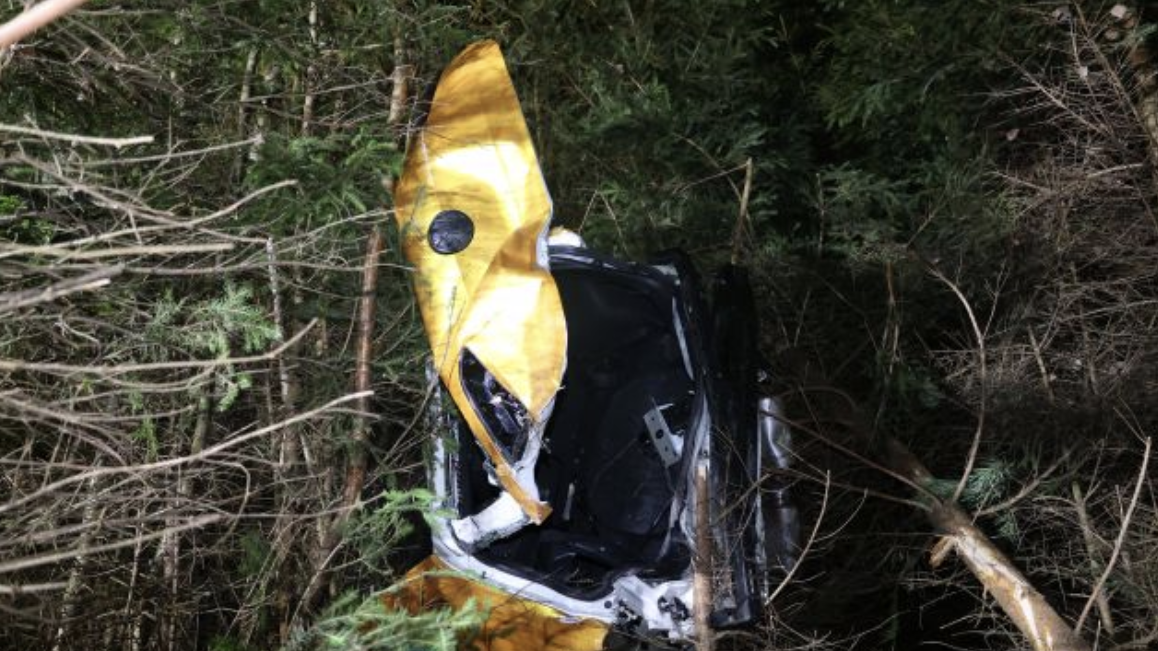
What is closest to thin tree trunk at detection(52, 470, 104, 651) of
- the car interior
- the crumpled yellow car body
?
the crumpled yellow car body

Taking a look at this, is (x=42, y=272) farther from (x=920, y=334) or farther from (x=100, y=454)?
(x=920, y=334)

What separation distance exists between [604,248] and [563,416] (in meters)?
1.98

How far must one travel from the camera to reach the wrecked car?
405cm

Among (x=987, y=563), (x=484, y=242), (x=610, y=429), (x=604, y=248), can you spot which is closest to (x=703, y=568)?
(x=610, y=429)

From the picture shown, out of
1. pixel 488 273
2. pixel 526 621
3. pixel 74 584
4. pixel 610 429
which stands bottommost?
pixel 526 621

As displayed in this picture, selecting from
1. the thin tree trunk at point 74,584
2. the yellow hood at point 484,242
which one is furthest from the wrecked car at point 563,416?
the thin tree trunk at point 74,584

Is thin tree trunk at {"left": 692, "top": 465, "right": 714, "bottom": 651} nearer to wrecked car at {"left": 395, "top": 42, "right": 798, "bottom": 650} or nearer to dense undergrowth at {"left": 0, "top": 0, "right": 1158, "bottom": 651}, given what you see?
wrecked car at {"left": 395, "top": 42, "right": 798, "bottom": 650}

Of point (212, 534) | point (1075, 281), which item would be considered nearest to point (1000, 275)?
point (1075, 281)

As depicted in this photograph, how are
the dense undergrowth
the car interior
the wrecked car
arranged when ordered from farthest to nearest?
the car interior < the wrecked car < the dense undergrowth

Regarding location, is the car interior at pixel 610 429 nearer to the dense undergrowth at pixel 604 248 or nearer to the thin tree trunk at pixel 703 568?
the thin tree trunk at pixel 703 568

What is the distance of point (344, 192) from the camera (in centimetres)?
390

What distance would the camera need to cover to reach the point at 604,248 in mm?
6516

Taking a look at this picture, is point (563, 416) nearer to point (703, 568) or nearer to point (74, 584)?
point (703, 568)

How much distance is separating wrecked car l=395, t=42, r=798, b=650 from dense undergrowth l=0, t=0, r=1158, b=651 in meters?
0.23
